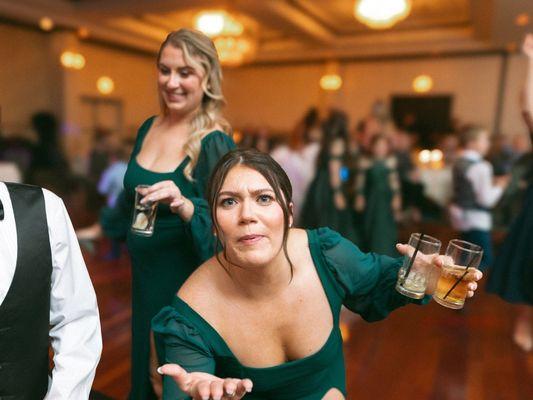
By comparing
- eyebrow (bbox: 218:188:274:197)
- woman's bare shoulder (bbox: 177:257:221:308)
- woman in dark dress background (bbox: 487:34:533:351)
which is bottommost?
woman in dark dress background (bbox: 487:34:533:351)

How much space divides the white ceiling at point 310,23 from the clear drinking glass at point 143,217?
20.0ft

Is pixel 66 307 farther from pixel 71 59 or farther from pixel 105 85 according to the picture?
pixel 105 85

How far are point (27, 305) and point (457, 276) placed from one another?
38.8 inches

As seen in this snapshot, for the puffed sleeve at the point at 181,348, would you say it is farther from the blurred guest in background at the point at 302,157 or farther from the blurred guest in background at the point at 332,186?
the blurred guest in background at the point at 302,157

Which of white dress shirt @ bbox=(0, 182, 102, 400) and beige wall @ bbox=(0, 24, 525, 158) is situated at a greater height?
beige wall @ bbox=(0, 24, 525, 158)

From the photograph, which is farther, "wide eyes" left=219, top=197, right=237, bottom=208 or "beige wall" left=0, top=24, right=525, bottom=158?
"beige wall" left=0, top=24, right=525, bottom=158

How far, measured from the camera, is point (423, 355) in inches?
112

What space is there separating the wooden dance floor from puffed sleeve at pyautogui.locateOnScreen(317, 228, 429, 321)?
138cm

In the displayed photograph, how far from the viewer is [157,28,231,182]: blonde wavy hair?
1396mm

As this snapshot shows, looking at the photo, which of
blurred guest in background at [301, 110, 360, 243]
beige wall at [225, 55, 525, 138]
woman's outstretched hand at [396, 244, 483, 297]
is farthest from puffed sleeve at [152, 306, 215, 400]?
beige wall at [225, 55, 525, 138]

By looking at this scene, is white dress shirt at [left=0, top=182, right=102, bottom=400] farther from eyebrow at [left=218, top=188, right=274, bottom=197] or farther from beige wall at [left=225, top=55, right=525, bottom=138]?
beige wall at [left=225, top=55, right=525, bottom=138]

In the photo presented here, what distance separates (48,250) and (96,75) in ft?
33.8

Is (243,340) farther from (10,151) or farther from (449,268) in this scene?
(10,151)

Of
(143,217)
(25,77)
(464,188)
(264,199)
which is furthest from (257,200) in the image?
(25,77)
